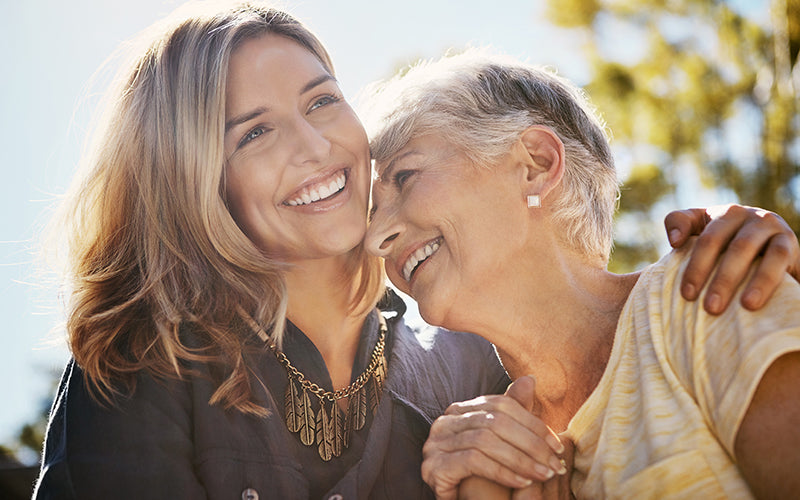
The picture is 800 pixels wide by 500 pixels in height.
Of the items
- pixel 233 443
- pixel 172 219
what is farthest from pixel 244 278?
pixel 233 443

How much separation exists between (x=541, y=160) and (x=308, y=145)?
79 cm

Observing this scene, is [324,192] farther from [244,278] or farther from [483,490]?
[483,490]

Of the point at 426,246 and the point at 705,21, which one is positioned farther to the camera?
the point at 705,21

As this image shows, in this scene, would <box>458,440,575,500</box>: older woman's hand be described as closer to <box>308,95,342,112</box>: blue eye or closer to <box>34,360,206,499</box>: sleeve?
<box>34,360,206,499</box>: sleeve

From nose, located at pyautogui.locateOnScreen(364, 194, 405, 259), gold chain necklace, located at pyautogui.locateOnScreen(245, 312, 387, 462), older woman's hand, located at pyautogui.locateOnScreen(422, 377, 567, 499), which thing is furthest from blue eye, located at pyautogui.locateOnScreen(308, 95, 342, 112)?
older woman's hand, located at pyautogui.locateOnScreen(422, 377, 567, 499)

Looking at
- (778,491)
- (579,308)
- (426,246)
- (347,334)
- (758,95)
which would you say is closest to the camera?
(778,491)

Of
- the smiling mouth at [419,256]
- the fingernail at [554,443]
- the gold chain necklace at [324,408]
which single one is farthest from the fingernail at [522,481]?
the smiling mouth at [419,256]

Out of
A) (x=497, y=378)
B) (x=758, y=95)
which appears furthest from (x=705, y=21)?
(x=497, y=378)

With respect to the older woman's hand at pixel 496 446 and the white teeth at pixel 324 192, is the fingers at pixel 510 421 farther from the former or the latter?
the white teeth at pixel 324 192

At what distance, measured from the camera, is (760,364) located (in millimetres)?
1465

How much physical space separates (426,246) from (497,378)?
838 millimetres

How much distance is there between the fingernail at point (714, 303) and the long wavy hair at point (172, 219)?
1.30 m

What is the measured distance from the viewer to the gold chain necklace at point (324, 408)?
2.28 metres

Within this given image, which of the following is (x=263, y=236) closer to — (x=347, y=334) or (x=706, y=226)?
(x=347, y=334)
